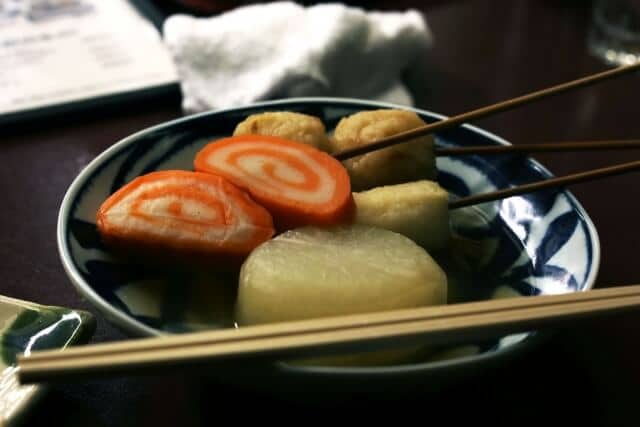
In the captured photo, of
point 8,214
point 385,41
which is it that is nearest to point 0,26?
point 8,214

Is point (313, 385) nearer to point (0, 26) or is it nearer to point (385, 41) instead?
point (385, 41)

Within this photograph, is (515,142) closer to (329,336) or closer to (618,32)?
(618,32)

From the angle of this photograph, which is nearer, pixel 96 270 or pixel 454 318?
pixel 454 318

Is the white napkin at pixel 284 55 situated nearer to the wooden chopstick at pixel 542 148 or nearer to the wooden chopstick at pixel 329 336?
the wooden chopstick at pixel 542 148

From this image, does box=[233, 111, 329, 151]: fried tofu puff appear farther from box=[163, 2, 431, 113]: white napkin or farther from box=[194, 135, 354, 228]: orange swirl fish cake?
box=[163, 2, 431, 113]: white napkin

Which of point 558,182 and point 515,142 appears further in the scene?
point 515,142

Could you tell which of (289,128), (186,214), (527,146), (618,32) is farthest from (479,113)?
(618,32)

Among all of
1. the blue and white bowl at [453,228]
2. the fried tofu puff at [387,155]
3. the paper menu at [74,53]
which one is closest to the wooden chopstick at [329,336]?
the blue and white bowl at [453,228]

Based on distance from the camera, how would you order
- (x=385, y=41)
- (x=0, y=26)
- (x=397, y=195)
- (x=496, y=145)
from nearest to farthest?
(x=397, y=195), (x=496, y=145), (x=385, y=41), (x=0, y=26)
